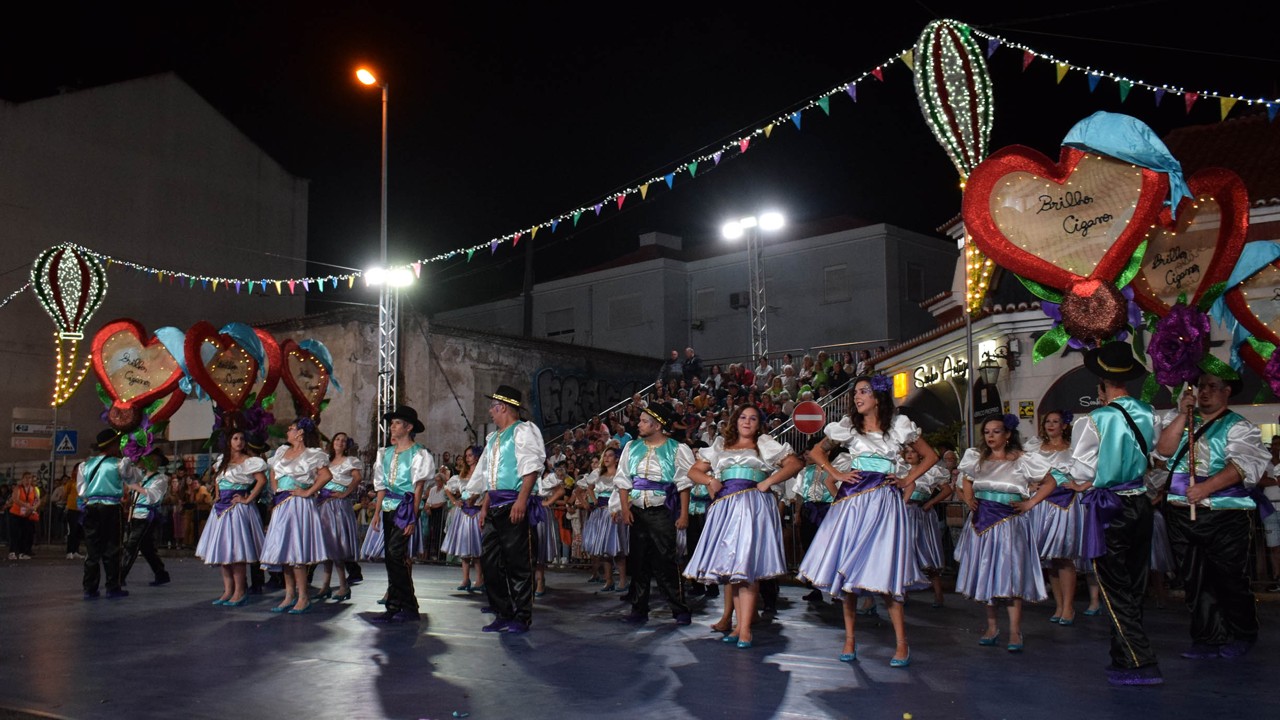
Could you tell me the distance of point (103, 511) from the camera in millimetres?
12094

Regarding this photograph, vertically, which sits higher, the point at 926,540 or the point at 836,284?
the point at 836,284

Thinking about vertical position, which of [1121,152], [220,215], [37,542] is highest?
[220,215]

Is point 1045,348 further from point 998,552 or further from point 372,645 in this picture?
point 372,645

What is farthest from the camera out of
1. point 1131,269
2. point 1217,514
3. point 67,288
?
point 67,288

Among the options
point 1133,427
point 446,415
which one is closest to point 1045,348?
point 1133,427

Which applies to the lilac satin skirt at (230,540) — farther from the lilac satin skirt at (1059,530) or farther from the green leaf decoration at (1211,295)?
the green leaf decoration at (1211,295)

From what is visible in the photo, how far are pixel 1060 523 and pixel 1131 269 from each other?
3024 millimetres

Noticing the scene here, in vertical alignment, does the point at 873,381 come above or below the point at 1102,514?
above

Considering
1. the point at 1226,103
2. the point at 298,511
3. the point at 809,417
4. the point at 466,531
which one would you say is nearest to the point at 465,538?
the point at 466,531

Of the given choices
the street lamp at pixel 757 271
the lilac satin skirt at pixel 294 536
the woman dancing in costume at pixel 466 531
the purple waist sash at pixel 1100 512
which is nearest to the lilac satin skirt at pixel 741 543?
the purple waist sash at pixel 1100 512

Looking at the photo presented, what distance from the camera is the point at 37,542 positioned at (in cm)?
2689

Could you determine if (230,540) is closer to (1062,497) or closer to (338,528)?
(338,528)

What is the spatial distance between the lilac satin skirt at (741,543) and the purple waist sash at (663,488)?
4.59 ft

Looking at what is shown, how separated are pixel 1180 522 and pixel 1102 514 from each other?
4.59 ft
